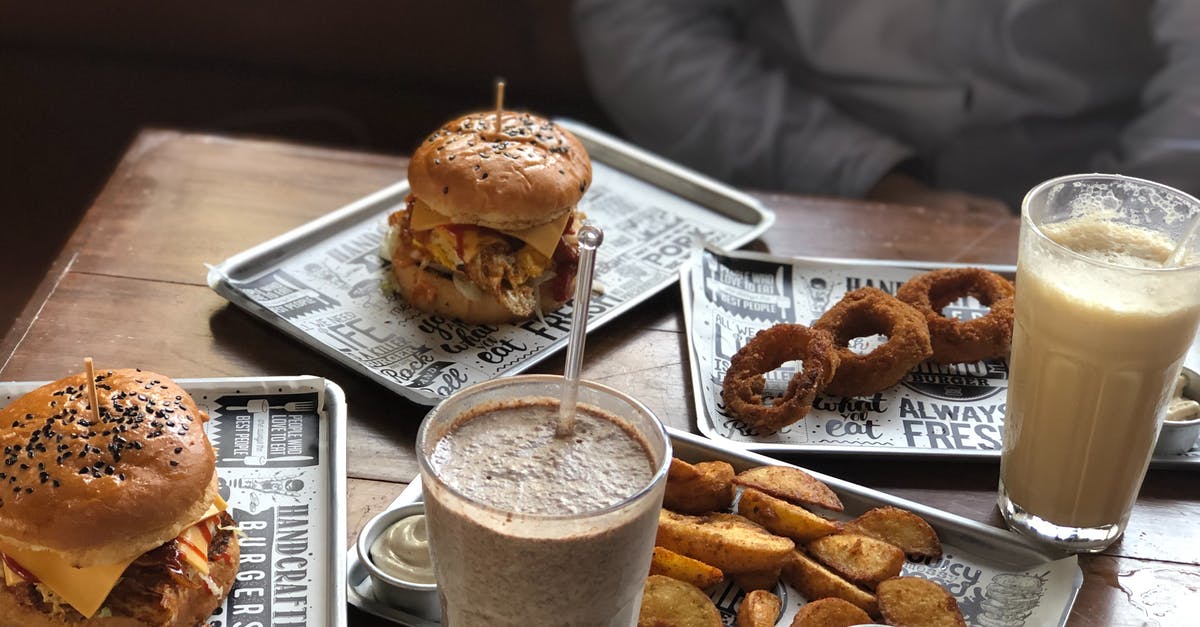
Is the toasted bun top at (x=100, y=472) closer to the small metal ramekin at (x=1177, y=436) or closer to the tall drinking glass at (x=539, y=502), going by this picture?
the tall drinking glass at (x=539, y=502)

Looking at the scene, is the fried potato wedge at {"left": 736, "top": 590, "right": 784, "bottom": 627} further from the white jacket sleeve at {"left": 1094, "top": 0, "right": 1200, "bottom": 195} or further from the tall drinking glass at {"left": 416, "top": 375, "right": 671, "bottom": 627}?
the white jacket sleeve at {"left": 1094, "top": 0, "right": 1200, "bottom": 195}

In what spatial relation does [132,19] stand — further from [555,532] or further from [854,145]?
[555,532]

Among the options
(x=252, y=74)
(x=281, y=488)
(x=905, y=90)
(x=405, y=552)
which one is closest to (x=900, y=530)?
(x=405, y=552)

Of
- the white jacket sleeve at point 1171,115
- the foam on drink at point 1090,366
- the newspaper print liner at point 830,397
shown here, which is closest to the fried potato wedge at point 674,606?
the newspaper print liner at point 830,397

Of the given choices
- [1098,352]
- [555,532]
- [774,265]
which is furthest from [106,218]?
[1098,352]

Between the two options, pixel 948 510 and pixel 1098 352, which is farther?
pixel 948 510

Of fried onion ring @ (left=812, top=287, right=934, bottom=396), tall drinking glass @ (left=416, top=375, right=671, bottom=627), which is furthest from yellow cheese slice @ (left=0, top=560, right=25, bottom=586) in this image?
fried onion ring @ (left=812, top=287, right=934, bottom=396)
